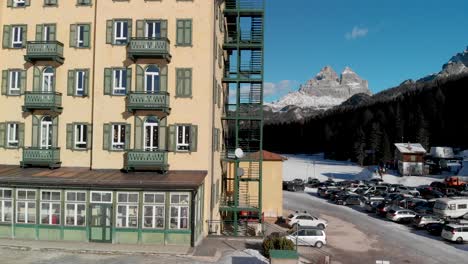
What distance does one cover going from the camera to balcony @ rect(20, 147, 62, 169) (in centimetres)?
3322

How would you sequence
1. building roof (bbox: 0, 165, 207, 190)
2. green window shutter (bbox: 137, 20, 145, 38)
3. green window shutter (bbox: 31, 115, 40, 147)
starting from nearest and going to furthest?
building roof (bbox: 0, 165, 207, 190)
green window shutter (bbox: 137, 20, 145, 38)
green window shutter (bbox: 31, 115, 40, 147)

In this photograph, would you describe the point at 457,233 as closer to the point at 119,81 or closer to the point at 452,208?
the point at 452,208

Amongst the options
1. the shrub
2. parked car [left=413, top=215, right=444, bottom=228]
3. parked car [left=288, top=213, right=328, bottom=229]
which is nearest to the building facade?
the shrub

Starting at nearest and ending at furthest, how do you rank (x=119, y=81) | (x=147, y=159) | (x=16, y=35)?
1. (x=147, y=159)
2. (x=119, y=81)
3. (x=16, y=35)

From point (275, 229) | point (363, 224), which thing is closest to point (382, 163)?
point (363, 224)

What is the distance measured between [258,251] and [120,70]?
16241mm

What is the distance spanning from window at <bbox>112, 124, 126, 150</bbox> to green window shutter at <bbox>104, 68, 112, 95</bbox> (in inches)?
103

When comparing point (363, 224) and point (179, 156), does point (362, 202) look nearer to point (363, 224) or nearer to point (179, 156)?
point (363, 224)

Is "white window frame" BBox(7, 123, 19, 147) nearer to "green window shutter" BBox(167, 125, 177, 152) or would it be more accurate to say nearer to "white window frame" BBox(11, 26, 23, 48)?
"white window frame" BBox(11, 26, 23, 48)

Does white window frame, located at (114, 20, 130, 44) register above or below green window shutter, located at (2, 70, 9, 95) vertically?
above

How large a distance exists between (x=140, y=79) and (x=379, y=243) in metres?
25.2

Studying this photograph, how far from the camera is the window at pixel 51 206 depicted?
30.4 metres

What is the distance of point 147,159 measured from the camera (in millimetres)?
31750

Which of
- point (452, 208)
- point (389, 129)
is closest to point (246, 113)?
point (452, 208)
